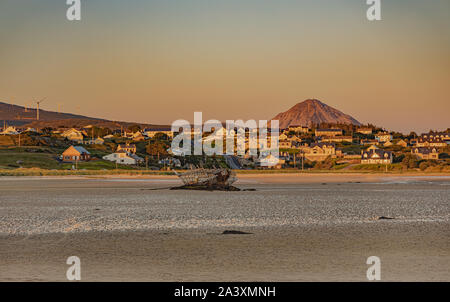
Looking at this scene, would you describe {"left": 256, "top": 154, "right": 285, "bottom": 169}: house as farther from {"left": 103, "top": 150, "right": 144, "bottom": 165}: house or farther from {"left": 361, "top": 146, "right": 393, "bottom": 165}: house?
{"left": 103, "top": 150, "right": 144, "bottom": 165}: house

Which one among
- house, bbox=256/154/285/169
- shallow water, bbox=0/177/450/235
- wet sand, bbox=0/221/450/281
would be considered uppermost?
wet sand, bbox=0/221/450/281

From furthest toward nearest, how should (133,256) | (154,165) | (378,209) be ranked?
(154,165) < (378,209) < (133,256)

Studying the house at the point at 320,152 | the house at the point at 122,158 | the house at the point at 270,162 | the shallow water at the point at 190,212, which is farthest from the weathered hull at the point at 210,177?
the house at the point at 320,152

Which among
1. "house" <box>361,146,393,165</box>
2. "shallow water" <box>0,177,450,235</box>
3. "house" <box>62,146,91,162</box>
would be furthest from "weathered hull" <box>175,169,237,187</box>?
"house" <box>361,146,393,165</box>

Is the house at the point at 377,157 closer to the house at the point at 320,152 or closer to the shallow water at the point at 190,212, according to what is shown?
the house at the point at 320,152

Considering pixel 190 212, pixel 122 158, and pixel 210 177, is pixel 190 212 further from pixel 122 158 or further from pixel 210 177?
pixel 122 158

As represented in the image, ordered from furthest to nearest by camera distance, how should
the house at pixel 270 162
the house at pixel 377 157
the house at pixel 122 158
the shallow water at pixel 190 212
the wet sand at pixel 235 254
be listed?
the house at pixel 270 162, the house at pixel 377 157, the house at pixel 122 158, the shallow water at pixel 190 212, the wet sand at pixel 235 254

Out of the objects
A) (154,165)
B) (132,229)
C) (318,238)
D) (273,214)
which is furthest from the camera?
(154,165)

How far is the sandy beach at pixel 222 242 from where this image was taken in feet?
44.8

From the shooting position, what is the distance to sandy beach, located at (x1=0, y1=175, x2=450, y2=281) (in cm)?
1366
